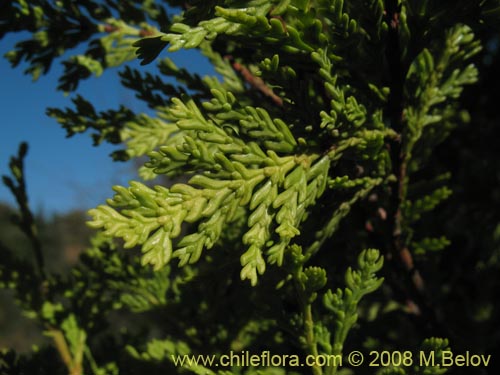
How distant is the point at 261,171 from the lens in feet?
4.14

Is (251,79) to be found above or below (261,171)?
above

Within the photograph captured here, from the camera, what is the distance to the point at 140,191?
1.07 meters

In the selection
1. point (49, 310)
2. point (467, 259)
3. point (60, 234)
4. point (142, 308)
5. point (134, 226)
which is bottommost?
point (467, 259)

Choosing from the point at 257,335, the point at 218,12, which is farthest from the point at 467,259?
the point at 218,12

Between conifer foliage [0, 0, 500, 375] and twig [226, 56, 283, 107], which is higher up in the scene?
twig [226, 56, 283, 107]

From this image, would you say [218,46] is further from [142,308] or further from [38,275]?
[38,275]

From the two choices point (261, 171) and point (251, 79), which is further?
point (251, 79)

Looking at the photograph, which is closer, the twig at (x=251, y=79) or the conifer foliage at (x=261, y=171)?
the conifer foliage at (x=261, y=171)

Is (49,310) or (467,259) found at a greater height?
(49,310)

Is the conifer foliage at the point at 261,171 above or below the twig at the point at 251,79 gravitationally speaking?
below

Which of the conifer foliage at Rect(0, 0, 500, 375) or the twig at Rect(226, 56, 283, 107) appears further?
the twig at Rect(226, 56, 283, 107)

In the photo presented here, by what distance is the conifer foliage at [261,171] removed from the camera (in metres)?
1.17

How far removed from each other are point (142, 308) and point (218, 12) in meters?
1.65

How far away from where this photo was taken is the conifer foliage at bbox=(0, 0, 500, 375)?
3.84ft
